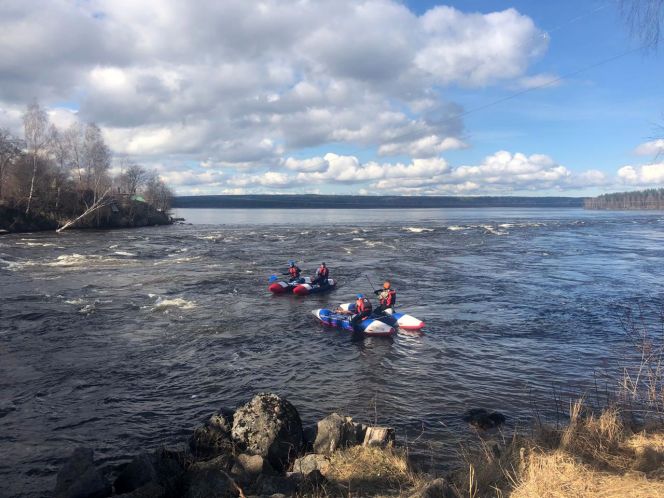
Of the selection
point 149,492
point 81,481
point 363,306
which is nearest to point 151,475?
point 149,492

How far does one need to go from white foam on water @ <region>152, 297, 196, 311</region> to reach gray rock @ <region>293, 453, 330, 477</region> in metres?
14.3

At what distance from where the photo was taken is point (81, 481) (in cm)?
677

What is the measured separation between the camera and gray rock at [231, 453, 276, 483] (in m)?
6.99

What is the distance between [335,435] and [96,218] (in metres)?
64.2

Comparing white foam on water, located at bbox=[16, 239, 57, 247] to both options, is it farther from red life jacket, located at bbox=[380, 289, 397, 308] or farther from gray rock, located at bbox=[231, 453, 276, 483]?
gray rock, located at bbox=[231, 453, 276, 483]

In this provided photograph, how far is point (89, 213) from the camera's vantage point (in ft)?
202

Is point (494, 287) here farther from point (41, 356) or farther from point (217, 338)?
point (41, 356)

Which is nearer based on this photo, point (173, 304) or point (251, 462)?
point (251, 462)

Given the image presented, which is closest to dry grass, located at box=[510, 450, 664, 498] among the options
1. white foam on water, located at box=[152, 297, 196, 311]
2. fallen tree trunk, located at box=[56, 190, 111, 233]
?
white foam on water, located at box=[152, 297, 196, 311]

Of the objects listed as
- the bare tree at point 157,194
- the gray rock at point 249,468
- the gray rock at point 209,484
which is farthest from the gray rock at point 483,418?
the bare tree at point 157,194

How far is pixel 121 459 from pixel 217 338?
7749 millimetres

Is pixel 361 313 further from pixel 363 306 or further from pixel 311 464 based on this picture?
pixel 311 464

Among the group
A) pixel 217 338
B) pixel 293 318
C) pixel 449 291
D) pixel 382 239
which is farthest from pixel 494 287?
pixel 382 239

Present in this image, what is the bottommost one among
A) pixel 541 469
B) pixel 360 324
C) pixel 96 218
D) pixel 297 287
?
pixel 360 324
